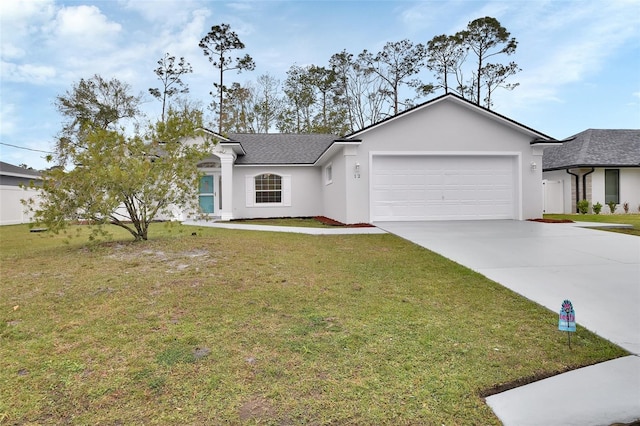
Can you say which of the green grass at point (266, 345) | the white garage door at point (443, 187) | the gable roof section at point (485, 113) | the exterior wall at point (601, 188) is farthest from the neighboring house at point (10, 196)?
the exterior wall at point (601, 188)

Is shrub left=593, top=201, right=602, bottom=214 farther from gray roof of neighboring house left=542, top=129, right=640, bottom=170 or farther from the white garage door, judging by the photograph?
the white garage door

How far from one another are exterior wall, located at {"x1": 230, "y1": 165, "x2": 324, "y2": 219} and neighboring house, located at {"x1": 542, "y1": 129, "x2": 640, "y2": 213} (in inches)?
499

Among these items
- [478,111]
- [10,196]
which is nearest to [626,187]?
[478,111]

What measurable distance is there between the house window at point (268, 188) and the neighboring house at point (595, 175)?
572 inches

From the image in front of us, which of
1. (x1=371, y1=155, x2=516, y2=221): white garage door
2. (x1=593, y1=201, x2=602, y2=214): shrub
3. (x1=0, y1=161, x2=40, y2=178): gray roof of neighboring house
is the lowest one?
(x1=593, y1=201, x2=602, y2=214): shrub

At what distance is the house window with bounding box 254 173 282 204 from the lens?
62.9ft

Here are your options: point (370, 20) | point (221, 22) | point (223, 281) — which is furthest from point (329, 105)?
point (223, 281)

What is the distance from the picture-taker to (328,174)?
17672 millimetres

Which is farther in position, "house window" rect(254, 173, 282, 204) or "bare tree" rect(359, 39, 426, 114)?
"bare tree" rect(359, 39, 426, 114)

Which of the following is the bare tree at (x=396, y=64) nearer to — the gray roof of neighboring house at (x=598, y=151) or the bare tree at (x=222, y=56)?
the bare tree at (x=222, y=56)

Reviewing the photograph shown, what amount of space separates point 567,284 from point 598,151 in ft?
64.9

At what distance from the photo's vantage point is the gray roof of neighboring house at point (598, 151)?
66.1ft

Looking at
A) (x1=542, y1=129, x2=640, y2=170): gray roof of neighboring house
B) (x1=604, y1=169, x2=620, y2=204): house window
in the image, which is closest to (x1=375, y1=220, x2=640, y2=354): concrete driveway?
(x1=542, y1=129, x2=640, y2=170): gray roof of neighboring house

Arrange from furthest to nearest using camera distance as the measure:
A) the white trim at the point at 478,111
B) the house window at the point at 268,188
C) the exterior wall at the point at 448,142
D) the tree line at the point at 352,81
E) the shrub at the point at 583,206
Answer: the tree line at the point at 352,81
the shrub at the point at 583,206
the house window at the point at 268,188
the white trim at the point at 478,111
the exterior wall at the point at 448,142
